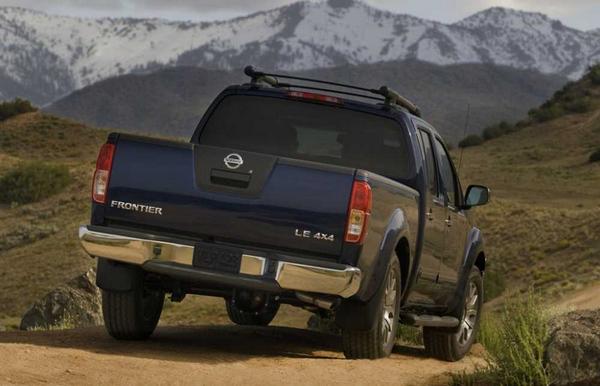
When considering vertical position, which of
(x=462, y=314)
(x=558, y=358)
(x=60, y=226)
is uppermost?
(x=558, y=358)

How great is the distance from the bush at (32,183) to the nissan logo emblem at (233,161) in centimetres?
4783

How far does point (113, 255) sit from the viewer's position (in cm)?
860

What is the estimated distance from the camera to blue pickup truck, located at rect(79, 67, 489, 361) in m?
A: 8.34

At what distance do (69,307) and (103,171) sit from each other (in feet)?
38.6

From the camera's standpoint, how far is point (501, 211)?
158ft

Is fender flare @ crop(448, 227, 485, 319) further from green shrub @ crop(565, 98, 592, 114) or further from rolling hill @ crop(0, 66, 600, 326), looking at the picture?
green shrub @ crop(565, 98, 592, 114)

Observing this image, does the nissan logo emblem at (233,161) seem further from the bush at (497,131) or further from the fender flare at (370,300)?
the bush at (497,131)

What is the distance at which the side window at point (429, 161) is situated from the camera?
10219 millimetres

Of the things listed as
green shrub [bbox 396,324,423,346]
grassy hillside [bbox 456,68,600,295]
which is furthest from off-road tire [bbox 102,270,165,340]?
grassy hillside [bbox 456,68,600,295]

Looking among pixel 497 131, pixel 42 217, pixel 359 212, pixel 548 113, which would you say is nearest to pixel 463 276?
pixel 359 212

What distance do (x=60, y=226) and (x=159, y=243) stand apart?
1532 inches

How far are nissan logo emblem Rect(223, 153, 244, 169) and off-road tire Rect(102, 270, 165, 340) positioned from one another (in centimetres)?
116

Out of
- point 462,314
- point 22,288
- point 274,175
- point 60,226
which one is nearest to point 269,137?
point 274,175

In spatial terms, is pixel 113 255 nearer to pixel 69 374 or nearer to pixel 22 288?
pixel 69 374
